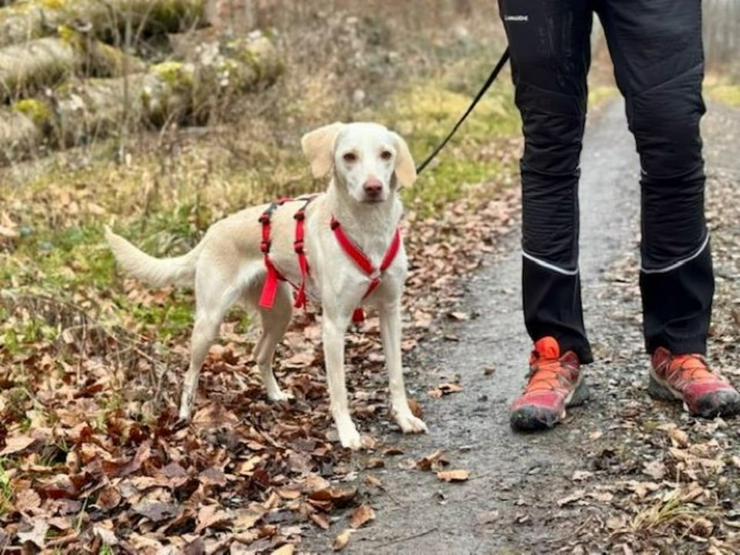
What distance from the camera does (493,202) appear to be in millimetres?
9836

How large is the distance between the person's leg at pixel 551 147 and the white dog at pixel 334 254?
533mm

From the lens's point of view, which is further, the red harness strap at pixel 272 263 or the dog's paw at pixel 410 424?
the red harness strap at pixel 272 263

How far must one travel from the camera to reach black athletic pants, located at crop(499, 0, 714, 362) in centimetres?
315

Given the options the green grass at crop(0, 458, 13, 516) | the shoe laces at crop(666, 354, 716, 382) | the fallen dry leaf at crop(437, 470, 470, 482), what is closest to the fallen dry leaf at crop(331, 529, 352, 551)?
the fallen dry leaf at crop(437, 470, 470, 482)

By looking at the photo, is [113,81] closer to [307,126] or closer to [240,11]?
[307,126]

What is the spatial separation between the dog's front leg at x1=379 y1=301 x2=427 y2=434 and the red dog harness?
0.42 feet

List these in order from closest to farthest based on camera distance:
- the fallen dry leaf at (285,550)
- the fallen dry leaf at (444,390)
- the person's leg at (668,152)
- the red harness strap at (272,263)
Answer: the fallen dry leaf at (285,550)
the person's leg at (668,152)
the red harness strap at (272,263)
the fallen dry leaf at (444,390)

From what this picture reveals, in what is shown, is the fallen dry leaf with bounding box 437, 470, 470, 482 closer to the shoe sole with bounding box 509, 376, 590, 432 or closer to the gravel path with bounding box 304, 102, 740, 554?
the gravel path with bounding box 304, 102, 740, 554

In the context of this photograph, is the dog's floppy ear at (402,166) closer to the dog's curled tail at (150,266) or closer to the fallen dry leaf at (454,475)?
the fallen dry leaf at (454,475)

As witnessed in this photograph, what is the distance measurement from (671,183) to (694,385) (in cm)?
76

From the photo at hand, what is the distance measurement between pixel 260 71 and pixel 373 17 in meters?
8.45

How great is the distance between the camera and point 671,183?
3291 mm

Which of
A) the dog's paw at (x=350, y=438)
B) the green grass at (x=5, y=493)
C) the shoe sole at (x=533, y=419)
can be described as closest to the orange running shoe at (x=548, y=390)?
the shoe sole at (x=533, y=419)

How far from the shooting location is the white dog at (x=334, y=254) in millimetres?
3678
